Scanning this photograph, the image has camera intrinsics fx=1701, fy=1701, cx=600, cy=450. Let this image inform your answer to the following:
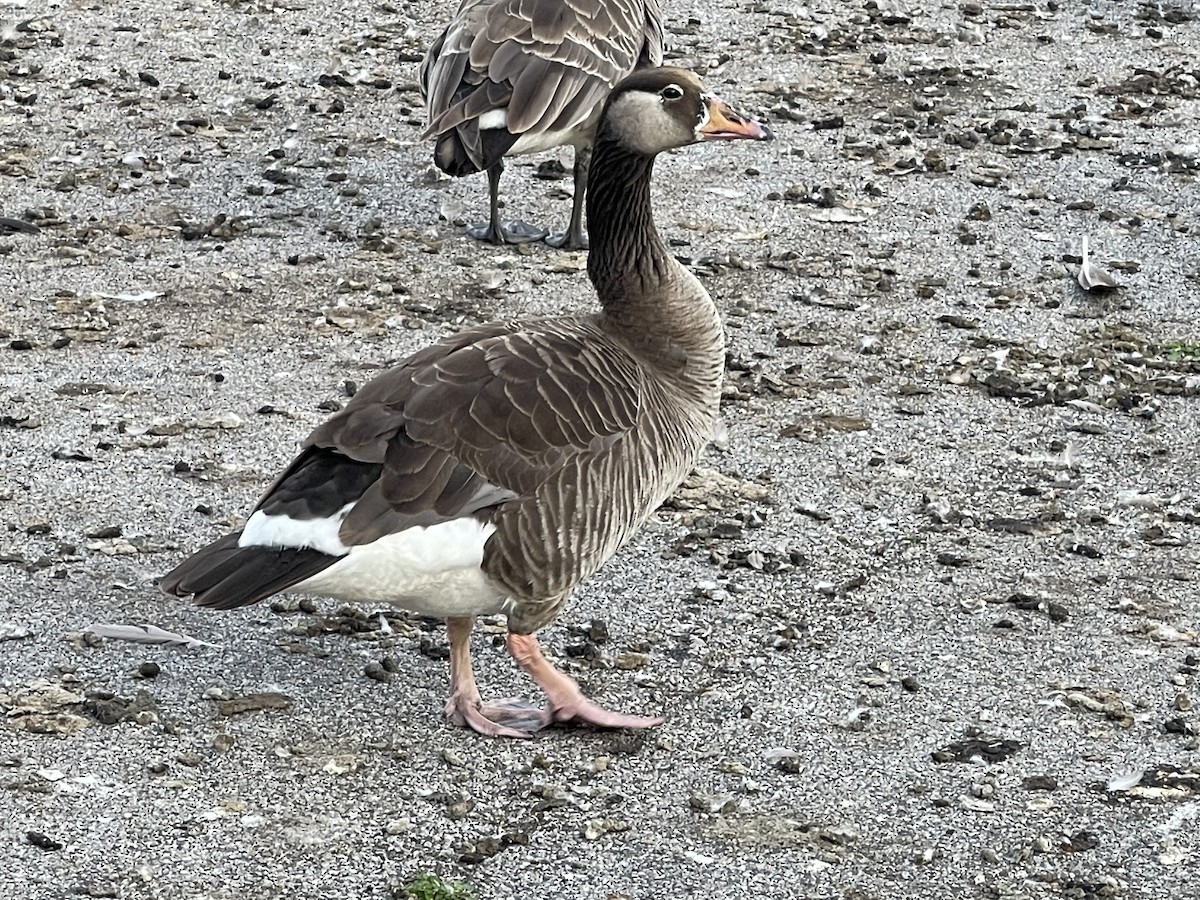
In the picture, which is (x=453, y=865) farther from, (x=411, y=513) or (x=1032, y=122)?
(x=1032, y=122)

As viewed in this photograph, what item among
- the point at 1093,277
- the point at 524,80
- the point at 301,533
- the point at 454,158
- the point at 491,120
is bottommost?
the point at 1093,277

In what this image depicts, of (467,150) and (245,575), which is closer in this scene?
(245,575)

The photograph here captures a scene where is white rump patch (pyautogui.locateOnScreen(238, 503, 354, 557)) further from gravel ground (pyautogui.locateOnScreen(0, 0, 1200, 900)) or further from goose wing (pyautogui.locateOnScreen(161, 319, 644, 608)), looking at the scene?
gravel ground (pyautogui.locateOnScreen(0, 0, 1200, 900))

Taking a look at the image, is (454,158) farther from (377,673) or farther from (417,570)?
(417,570)

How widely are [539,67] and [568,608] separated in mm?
3517

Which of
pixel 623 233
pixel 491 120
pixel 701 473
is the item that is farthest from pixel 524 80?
pixel 623 233

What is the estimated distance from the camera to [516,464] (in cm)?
472

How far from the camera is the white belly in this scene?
451 cm

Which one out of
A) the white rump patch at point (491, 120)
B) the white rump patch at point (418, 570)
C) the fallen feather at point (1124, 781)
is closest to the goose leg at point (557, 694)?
the white rump patch at point (418, 570)

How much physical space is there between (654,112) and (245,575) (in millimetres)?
1962

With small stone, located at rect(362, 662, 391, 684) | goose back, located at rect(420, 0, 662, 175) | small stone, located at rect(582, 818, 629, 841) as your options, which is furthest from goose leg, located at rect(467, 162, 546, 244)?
small stone, located at rect(582, 818, 629, 841)

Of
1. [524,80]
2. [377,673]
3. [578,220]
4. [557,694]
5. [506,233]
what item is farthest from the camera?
[506,233]

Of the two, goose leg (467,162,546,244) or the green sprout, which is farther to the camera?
goose leg (467,162,546,244)

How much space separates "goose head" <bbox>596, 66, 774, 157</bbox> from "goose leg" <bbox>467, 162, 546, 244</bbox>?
3242mm
